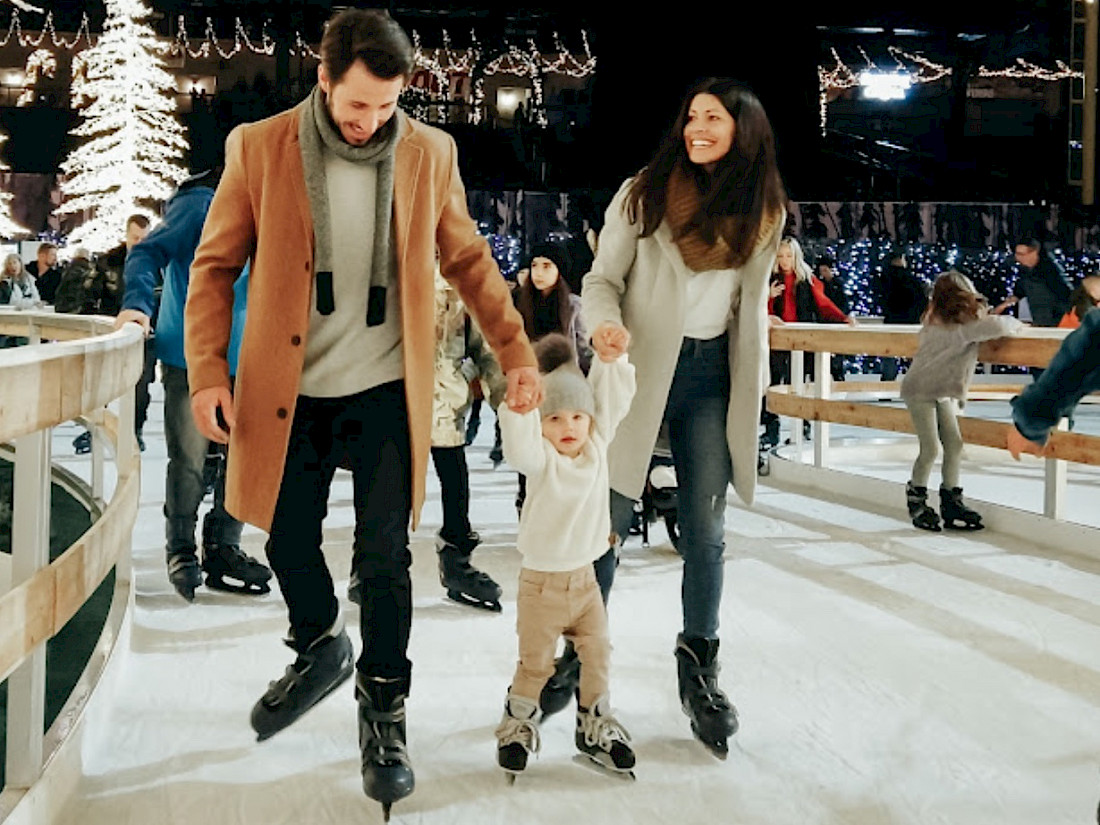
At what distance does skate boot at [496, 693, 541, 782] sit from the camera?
256 cm

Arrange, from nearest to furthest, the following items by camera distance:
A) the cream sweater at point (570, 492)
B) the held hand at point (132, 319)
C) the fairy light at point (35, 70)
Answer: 1. the cream sweater at point (570, 492)
2. the held hand at point (132, 319)
3. the fairy light at point (35, 70)

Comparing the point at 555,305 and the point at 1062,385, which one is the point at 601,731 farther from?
the point at 555,305

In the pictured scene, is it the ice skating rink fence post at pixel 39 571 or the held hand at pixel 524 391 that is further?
the held hand at pixel 524 391

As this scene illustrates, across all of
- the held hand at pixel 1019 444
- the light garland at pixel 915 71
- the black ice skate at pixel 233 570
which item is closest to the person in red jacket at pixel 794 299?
the black ice skate at pixel 233 570

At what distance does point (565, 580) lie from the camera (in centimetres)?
268

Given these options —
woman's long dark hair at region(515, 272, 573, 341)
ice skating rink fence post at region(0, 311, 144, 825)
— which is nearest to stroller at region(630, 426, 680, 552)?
woman's long dark hair at region(515, 272, 573, 341)

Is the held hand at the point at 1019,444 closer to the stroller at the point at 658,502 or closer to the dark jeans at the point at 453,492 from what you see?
the dark jeans at the point at 453,492

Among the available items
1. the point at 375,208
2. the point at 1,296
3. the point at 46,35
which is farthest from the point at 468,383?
the point at 46,35

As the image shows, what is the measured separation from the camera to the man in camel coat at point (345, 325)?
2318 mm

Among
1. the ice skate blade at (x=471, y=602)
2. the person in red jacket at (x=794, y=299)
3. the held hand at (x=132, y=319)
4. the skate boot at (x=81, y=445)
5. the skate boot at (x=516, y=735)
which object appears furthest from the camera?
the skate boot at (x=81, y=445)

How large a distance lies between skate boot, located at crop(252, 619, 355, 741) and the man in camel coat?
22cm

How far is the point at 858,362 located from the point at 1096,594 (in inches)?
496

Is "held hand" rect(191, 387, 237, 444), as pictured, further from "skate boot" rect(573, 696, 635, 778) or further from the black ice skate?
the black ice skate

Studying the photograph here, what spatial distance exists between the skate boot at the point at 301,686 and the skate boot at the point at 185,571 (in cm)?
160
